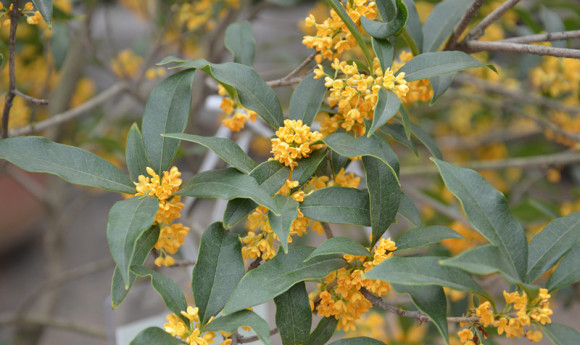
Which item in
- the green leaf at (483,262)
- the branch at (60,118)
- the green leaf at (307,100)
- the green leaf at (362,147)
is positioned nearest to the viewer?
the green leaf at (483,262)

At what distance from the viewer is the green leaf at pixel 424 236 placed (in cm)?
58

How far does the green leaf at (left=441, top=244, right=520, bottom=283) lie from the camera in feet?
1.54

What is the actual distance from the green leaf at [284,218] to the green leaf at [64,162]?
19cm

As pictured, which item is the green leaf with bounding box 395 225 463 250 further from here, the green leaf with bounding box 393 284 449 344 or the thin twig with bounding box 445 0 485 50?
the thin twig with bounding box 445 0 485 50

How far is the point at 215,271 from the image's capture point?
1.95 feet

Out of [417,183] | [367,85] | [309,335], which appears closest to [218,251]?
[309,335]

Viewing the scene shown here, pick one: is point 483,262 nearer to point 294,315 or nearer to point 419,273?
point 419,273

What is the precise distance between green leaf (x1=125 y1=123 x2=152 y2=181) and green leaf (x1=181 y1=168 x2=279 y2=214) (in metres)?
0.07

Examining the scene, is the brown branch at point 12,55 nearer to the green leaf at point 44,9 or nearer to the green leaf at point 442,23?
the green leaf at point 44,9

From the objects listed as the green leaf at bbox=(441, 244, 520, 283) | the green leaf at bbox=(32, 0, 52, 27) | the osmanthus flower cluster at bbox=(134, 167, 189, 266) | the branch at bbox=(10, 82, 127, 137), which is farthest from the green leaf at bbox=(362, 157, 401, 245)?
the branch at bbox=(10, 82, 127, 137)

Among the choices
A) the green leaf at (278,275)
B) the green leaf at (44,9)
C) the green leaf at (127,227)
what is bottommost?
the green leaf at (278,275)

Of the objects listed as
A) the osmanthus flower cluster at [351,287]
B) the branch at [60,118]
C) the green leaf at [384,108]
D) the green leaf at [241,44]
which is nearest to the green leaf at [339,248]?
the osmanthus flower cluster at [351,287]

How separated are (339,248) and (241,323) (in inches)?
5.3

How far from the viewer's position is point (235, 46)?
77 cm
